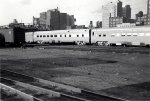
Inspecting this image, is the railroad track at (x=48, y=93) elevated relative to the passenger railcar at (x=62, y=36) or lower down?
lower down

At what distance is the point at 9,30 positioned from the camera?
5222 cm

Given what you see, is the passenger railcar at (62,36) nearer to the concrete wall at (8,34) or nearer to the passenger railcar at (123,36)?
the passenger railcar at (123,36)

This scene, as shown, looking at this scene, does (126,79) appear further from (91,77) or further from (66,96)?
(66,96)

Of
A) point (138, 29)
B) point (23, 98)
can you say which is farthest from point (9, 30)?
point (23, 98)

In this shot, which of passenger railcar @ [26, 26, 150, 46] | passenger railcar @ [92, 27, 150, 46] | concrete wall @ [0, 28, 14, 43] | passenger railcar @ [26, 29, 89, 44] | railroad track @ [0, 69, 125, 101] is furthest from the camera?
concrete wall @ [0, 28, 14, 43]

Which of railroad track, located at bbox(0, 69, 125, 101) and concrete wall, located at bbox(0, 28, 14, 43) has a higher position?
concrete wall, located at bbox(0, 28, 14, 43)

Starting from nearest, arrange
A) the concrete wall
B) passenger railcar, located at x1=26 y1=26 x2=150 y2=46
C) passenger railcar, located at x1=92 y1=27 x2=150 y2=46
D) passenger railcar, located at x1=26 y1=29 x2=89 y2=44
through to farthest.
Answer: passenger railcar, located at x1=92 y1=27 x2=150 y2=46, passenger railcar, located at x1=26 y1=26 x2=150 y2=46, passenger railcar, located at x1=26 y1=29 x2=89 y2=44, the concrete wall

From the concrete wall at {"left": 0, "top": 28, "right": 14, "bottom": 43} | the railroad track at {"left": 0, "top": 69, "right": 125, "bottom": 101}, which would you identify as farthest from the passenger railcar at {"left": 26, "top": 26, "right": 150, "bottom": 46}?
the railroad track at {"left": 0, "top": 69, "right": 125, "bottom": 101}

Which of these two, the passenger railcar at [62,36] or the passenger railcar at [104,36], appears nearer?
the passenger railcar at [104,36]

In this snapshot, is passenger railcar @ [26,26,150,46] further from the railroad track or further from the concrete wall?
the railroad track

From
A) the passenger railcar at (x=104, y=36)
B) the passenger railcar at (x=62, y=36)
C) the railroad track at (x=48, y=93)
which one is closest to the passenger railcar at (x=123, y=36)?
the passenger railcar at (x=104, y=36)

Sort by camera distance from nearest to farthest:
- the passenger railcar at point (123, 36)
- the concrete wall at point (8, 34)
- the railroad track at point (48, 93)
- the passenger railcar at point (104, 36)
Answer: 1. the railroad track at point (48, 93)
2. the passenger railcar at point (123, 36)
3. the passenger railcar at point (104, 36)
4. the concrete wall at point (8, 34)

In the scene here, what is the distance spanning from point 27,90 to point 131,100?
4.92 metres

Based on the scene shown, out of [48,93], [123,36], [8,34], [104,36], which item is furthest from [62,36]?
[48,93]
